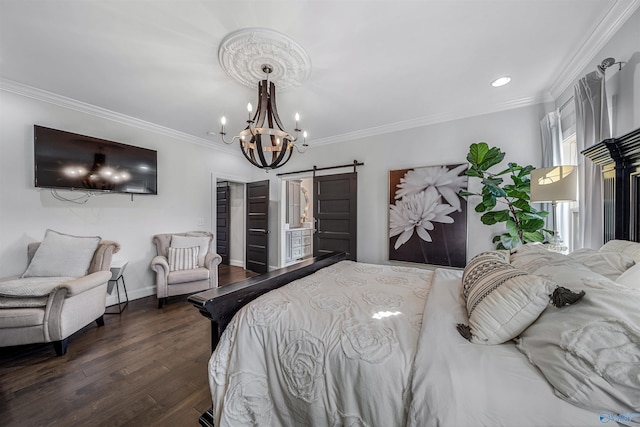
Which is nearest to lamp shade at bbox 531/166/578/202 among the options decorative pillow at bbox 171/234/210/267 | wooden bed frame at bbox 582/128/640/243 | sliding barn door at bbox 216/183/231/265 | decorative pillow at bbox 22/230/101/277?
wooden bed frame at bbox 582/128/640/243

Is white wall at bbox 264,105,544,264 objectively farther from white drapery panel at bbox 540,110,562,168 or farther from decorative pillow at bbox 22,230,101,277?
decorative pillow at bbox 22,230,101,277

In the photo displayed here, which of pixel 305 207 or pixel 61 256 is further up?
pixel 305 207

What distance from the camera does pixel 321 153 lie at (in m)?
4.23

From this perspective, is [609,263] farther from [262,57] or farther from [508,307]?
[262,57]

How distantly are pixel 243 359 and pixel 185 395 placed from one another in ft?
2.87

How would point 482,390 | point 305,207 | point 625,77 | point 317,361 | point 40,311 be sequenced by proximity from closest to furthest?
point 482,390 → point 317,361 → point 625,77 → point 40,311 → point 305,207

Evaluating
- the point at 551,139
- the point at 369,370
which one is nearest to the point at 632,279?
the point at 369,370

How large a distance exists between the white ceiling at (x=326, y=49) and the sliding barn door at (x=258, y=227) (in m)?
1.99

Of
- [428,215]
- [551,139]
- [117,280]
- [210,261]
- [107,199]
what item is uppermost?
[551,139]

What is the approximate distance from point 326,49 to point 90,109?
3.16m

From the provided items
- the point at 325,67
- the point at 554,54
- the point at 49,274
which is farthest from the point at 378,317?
the point at 49,274

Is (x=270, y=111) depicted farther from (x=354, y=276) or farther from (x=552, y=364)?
(x=552, y=364)

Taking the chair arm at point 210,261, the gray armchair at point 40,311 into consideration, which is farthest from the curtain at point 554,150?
the gray armchair at point 40,311

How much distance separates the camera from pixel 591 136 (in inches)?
64.7
